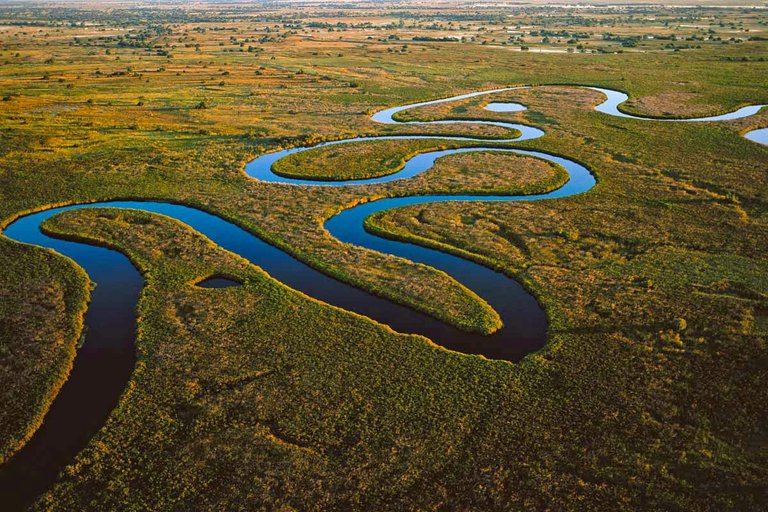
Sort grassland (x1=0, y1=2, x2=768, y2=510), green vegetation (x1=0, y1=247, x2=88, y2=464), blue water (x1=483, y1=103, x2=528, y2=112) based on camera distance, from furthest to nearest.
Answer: blue water (x1=483, y1=103, x2=528, y2=112) → green vegetation (x1=0, y1=247, x2=88, y2=464) → grassland (x1=0, y1=2, x2=768, y2=510)

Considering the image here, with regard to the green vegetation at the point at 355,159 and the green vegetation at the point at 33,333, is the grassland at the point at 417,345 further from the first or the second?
the green vegetation at the point at 355,159

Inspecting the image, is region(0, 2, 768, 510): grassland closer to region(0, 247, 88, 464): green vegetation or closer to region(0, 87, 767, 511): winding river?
region(0, 247, 88, 464): green vegetation

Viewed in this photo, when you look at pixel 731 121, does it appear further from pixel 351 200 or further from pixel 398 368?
pixel 398 368

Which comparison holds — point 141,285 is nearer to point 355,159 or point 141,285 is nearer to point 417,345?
point 417,345

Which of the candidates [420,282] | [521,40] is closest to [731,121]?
[420,282]

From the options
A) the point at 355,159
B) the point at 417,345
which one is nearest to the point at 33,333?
the point at 417,345

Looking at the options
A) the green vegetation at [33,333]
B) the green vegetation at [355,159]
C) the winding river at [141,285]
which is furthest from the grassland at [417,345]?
the green vegetation at [355,159]

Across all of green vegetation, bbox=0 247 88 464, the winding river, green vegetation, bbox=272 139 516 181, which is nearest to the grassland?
green vegetation, bbox=0 247 88 464
